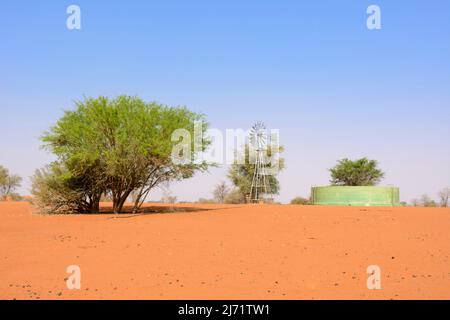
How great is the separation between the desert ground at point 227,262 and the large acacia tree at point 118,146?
904cm

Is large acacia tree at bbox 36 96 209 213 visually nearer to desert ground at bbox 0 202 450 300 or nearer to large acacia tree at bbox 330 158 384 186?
desert ground at bbox 0 202 450 300

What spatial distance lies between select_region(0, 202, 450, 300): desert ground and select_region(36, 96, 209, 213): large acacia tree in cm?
904

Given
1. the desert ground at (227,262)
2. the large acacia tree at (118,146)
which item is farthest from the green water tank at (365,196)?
the desert ground at (227,262)

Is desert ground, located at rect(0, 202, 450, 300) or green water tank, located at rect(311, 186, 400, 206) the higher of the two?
green water tank, located at rect(311, 186, 400, 206)

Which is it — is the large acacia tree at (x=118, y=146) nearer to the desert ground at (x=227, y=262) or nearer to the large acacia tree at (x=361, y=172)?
the desert ground at (x=227, y=262)

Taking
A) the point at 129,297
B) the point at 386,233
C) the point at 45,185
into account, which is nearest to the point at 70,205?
the point at 45,185

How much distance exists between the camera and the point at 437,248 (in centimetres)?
1154

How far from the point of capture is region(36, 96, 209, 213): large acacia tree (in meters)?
24.4

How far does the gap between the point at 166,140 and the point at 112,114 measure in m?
3.86

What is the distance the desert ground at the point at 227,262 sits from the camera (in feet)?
23.2

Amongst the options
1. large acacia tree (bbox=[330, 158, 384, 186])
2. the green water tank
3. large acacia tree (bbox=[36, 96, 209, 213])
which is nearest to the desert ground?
large acacia tree (bbox=[36, 96, 209, 213])

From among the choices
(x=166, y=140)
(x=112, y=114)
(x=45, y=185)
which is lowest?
(x=45, y=185)

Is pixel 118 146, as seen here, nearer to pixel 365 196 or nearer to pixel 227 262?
pixel 227 262
